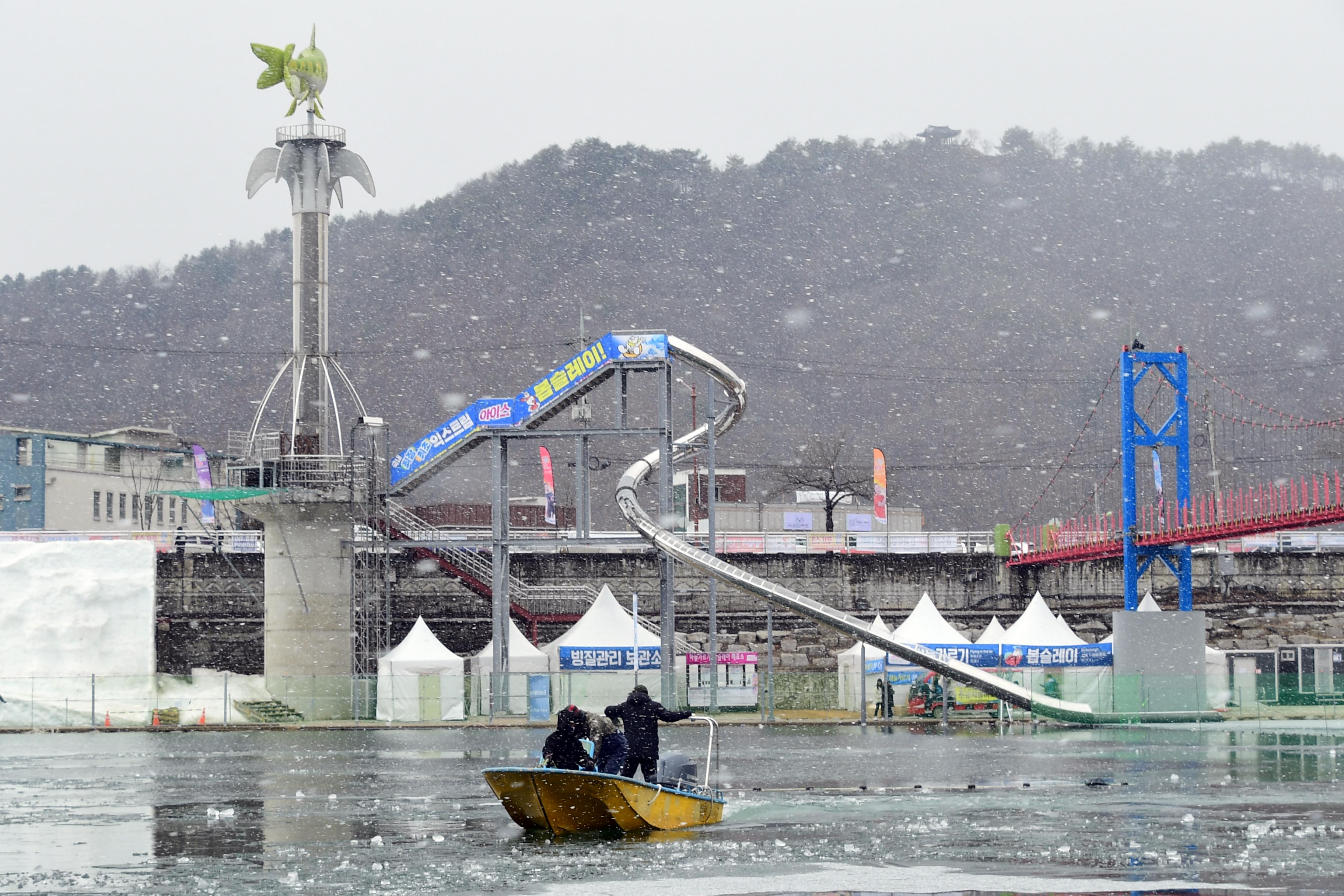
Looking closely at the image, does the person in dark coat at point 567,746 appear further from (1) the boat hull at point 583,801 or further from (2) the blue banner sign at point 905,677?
(2) the blue banner sign at point 905,677

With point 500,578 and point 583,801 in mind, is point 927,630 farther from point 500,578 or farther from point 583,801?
point 583,801

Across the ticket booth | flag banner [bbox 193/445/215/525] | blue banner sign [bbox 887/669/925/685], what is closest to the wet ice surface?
blue banner sign [bbox 887/669/925/685]

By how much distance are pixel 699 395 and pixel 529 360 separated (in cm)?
2941

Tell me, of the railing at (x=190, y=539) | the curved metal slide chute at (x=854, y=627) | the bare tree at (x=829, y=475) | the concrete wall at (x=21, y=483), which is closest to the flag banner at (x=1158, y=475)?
the curved metal slide chute at (x=854, y=627)

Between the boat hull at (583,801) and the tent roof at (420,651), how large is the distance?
2798 centimetres

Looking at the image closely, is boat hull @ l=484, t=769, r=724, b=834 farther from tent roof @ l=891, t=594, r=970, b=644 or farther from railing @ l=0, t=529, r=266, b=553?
railing @ l=0, t=529, r=266, b=553

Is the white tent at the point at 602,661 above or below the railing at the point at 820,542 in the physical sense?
below

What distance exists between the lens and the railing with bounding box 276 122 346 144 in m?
55.9

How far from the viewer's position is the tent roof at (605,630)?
48.8 m

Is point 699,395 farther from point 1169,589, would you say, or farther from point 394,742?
point 394,742

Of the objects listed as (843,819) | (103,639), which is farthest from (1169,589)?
(843,819)

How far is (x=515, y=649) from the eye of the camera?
51.3 m

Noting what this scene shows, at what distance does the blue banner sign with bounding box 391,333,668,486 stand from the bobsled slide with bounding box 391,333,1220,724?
0.02m

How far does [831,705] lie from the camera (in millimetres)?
51531
